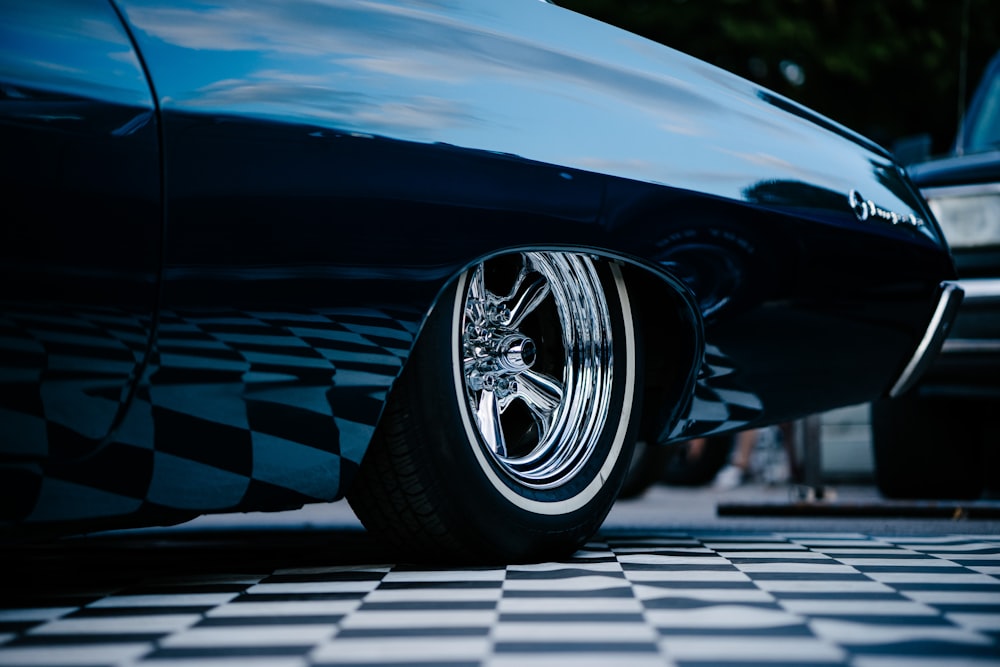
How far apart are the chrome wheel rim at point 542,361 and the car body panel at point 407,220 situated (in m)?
0.19

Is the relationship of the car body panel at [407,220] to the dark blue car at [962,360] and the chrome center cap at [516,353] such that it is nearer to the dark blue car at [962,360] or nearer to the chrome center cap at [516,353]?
the chrome center cap at [516,353]

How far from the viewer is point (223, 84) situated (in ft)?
7.58

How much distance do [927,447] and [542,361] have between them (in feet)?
9.38

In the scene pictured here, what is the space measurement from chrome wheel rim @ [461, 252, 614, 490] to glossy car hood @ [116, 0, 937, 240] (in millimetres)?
350

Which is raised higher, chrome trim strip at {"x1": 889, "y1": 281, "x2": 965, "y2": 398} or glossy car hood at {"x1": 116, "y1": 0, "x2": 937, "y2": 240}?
glossy car hood at {"x1": 116, "y1": 0, "x2": 937, "y2": 240}

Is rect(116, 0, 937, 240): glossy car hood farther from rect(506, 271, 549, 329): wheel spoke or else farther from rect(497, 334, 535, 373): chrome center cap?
rect(497, 334, 535, 373): chrome center cap

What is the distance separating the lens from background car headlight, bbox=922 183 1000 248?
486 centimetres

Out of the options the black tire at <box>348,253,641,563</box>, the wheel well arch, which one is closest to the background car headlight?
the wheel well arch

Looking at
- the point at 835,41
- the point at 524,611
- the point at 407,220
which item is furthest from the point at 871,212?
the point at 835,41

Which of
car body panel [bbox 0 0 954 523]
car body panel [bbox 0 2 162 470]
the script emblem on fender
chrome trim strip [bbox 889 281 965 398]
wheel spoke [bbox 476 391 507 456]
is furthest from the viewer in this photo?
chrome trim strip [bbox 889 281 965 398]

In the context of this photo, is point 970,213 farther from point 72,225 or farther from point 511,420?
point 72,225

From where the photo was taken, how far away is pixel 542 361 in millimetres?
3055

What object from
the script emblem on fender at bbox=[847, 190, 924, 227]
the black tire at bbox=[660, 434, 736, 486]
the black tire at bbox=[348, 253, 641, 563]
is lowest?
the black tire at bbox=[660, 434, 736, 486]

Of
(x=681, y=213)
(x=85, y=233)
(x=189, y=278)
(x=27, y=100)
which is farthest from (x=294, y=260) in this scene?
(x=681, y=213)
